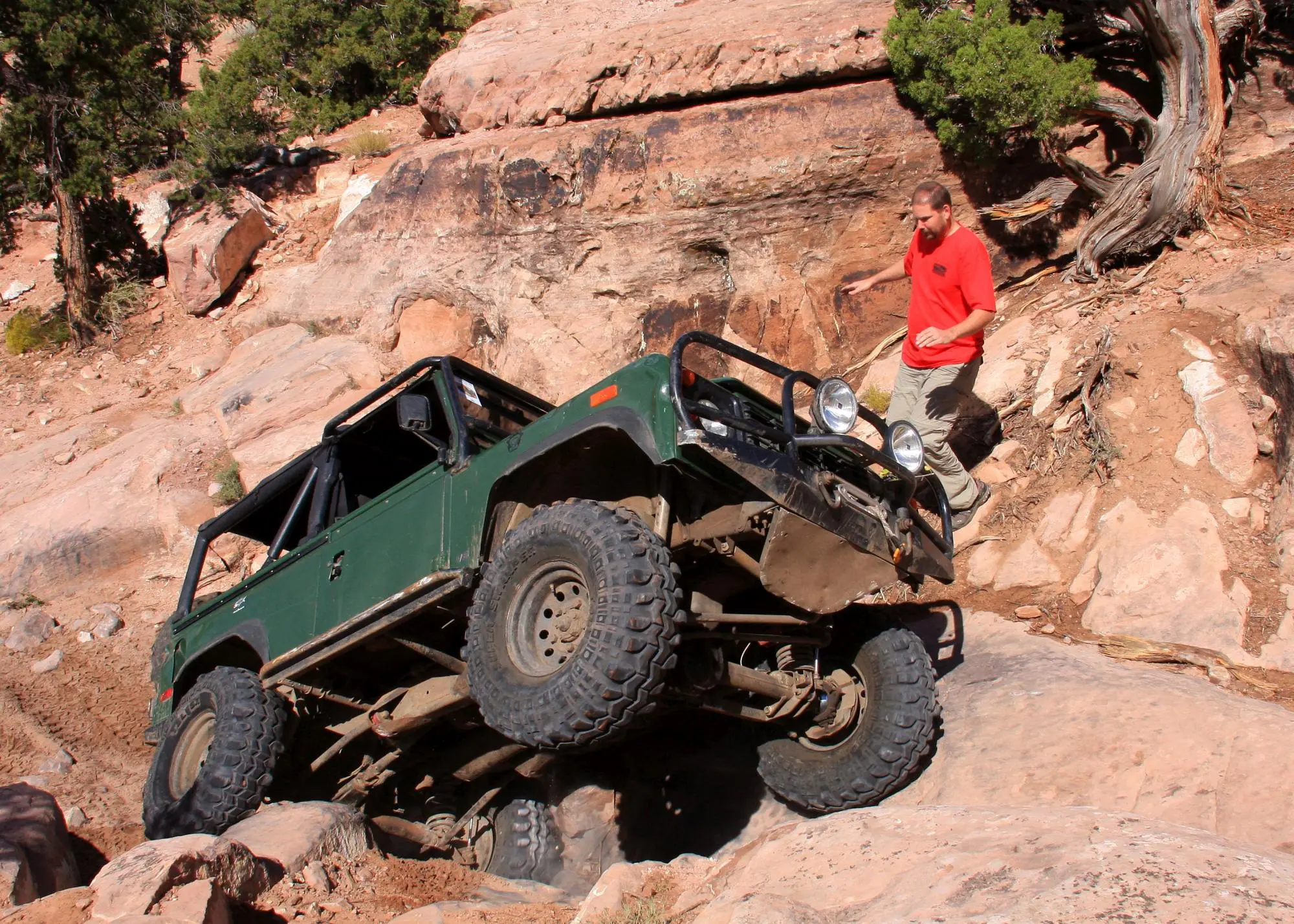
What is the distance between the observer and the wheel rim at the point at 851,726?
16.5 feet

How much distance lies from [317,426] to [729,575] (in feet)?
24.6

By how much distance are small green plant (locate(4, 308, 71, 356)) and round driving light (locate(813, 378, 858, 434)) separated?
13.7 m

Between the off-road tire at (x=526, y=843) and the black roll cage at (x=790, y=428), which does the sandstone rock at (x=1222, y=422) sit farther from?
the off-road tire at (x=526, y=843)

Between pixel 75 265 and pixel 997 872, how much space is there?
1531 cm

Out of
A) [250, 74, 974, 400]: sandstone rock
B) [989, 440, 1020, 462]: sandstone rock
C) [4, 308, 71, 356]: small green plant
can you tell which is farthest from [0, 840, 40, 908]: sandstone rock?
[4, 308, 71, 356]: small green plant

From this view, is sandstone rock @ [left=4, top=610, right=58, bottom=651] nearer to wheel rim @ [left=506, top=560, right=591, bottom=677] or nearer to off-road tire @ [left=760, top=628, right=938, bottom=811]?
wheel rim @ [left=506, top=560, right=591, bottom=677]

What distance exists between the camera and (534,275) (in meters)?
10.7

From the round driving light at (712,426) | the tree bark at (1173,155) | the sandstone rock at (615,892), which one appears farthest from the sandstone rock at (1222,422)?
the sandstone rock at (615,892)

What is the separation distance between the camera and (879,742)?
190 inches

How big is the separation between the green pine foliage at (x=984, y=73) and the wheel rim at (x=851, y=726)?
5.51 meters

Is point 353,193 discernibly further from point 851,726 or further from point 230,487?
point 851,726

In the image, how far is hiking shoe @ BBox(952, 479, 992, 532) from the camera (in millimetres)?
6957

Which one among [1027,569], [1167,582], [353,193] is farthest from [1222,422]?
[353,193]

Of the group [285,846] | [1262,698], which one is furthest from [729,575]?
[1262,698]
